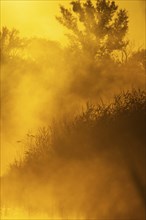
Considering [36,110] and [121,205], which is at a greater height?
[36,110]

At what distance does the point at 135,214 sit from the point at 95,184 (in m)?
1.52

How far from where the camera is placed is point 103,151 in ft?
56.4

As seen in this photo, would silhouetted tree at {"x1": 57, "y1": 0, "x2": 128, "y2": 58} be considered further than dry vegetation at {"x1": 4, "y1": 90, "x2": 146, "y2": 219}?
Yes

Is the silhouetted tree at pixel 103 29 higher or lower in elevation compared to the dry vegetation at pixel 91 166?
higher

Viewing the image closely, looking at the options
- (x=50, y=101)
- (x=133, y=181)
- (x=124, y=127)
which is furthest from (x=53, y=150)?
(x=50, y=101)

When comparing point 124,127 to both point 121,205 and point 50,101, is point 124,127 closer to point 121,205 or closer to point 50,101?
point 121,205

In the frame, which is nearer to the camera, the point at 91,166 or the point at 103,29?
the point at 91,166

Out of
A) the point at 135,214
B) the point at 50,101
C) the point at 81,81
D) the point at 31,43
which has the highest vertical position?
the point at 31,43

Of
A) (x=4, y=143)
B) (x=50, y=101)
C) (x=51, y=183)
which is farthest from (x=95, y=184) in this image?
(x=50, y=101)

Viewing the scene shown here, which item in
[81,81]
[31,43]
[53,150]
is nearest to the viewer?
[53,150]

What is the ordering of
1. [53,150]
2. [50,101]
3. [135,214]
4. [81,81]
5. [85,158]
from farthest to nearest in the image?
[81,81] → [50,101] → [53,150] → [85,158] → [135,214]

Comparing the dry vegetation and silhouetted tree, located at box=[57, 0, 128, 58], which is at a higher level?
silhouetted tree, located at box=[57, 0, 128, 58]

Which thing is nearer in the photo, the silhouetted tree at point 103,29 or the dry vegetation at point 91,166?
the dry vegetation at point 91,166

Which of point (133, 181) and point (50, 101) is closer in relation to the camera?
point (133, 181)
